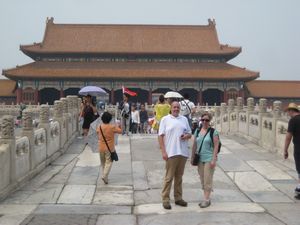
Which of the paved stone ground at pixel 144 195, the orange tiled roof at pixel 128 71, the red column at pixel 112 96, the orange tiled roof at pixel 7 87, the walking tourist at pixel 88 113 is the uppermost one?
the orange tiled roof at pixel 128 71

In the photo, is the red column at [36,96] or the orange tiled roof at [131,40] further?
the orange tiled roof at [131,40]

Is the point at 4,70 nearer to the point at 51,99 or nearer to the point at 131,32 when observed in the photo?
the point at 51,99

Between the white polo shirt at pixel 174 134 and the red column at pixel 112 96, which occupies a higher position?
the red column at pixel 112 96

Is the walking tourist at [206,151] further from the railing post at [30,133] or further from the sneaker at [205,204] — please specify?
the railing post at [30,133]

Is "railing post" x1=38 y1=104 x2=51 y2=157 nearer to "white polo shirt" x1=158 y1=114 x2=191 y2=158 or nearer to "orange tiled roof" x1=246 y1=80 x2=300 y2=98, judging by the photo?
"white polo shirt" x1=158 y1=114 x2=191 y2=158

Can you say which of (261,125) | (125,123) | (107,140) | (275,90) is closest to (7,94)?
(275,90)

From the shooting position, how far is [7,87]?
4572 cm

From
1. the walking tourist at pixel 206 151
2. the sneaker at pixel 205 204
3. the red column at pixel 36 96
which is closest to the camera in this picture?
the sneaker at pixel 205 204

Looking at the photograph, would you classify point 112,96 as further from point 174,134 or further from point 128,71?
point 174,134

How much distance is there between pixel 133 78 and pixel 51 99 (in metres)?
8.68

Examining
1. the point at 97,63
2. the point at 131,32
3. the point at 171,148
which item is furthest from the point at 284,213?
the point at 131,32

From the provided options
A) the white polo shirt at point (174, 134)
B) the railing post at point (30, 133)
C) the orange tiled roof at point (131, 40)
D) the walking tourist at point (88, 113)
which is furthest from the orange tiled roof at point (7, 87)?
the white polo shirt at point (174, 134)

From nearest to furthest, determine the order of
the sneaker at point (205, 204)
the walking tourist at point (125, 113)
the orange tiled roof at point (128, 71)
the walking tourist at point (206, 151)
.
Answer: the sneaker at point (205, 204), the walking tourist at point (206, 151), the walking tourist at point (125, 113), the orange tiled roof at point (128, 71)

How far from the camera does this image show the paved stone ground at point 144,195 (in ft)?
22.7
